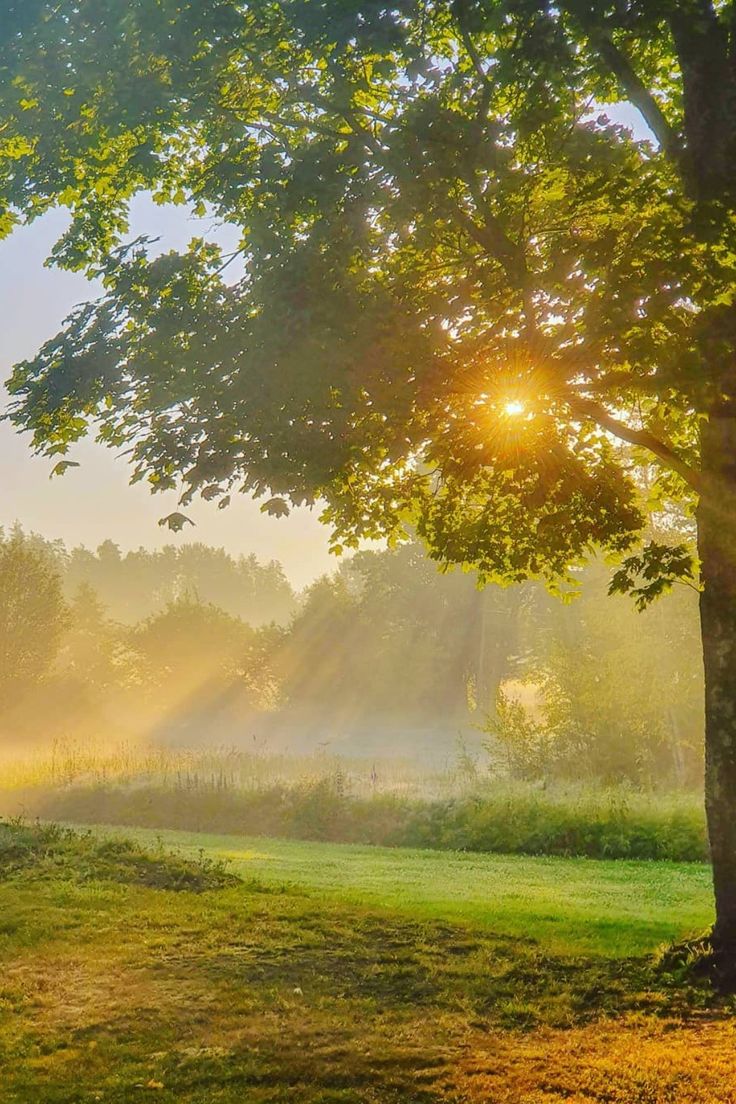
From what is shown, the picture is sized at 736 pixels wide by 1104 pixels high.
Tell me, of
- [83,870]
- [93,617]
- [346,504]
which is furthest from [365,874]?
[93,617]

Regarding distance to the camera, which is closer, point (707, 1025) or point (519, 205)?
point (707, 1025)

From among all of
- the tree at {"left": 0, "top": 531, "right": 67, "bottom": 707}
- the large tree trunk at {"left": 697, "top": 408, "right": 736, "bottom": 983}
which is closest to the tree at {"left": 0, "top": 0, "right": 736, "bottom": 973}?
the large tree trunk at {"left": 697, "top": 408, "right": 736, "bottom": 983}

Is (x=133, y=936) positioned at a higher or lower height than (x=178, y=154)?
lower

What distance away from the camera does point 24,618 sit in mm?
48094

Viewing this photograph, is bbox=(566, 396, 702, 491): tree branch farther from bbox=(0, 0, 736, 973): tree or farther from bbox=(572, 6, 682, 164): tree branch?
bbox=(572, 6, 682, 164): tree branch

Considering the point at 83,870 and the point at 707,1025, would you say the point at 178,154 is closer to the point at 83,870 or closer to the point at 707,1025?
the point at 83,870

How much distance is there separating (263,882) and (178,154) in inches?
364

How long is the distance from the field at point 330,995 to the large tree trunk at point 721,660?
939 millimetres

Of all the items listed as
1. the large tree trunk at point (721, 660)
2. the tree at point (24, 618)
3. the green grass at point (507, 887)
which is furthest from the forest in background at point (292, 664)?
the large tree trunk at point (721, 660)

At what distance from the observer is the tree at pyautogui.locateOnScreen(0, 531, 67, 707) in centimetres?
4775

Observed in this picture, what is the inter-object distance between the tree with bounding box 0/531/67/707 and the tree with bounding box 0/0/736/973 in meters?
40.6

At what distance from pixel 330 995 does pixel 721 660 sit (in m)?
4.36

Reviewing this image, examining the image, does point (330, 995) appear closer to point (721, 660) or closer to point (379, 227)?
point (721, 660)

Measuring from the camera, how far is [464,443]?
10.5 metres
